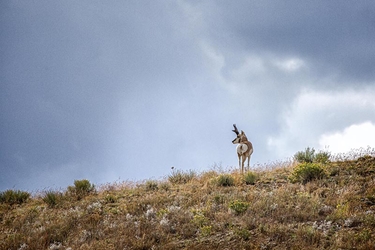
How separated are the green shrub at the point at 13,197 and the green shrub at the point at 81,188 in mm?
2997

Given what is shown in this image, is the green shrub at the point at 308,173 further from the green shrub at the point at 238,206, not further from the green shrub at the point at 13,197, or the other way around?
the green shrub at the point at 13,197

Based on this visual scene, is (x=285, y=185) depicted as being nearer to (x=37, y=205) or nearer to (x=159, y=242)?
(x=159, y=242)

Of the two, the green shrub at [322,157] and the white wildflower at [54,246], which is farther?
the green shrub at [322,157]

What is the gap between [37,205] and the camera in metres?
16.9

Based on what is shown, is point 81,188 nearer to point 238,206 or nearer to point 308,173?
point 238,206

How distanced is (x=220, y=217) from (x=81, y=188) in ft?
31.4

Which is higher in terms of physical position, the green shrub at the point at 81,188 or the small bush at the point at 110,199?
the green shrub at the point at 81,188

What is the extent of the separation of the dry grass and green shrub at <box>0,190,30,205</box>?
210 cm

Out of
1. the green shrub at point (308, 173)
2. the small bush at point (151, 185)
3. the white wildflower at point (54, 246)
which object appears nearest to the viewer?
the white wildflower at point (54, 246)

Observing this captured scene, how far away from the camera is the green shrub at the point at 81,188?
17761mm

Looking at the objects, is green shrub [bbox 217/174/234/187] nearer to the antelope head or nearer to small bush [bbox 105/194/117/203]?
the antelope head

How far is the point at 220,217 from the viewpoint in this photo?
1109 centimetres

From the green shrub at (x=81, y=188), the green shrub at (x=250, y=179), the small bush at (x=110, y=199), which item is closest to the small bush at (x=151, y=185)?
the small bush at (x=110, y=199)

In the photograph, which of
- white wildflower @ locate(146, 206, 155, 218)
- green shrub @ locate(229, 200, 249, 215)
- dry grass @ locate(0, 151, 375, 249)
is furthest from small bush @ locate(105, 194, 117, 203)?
green shrub @ locate(229, 200, 249, 215)
